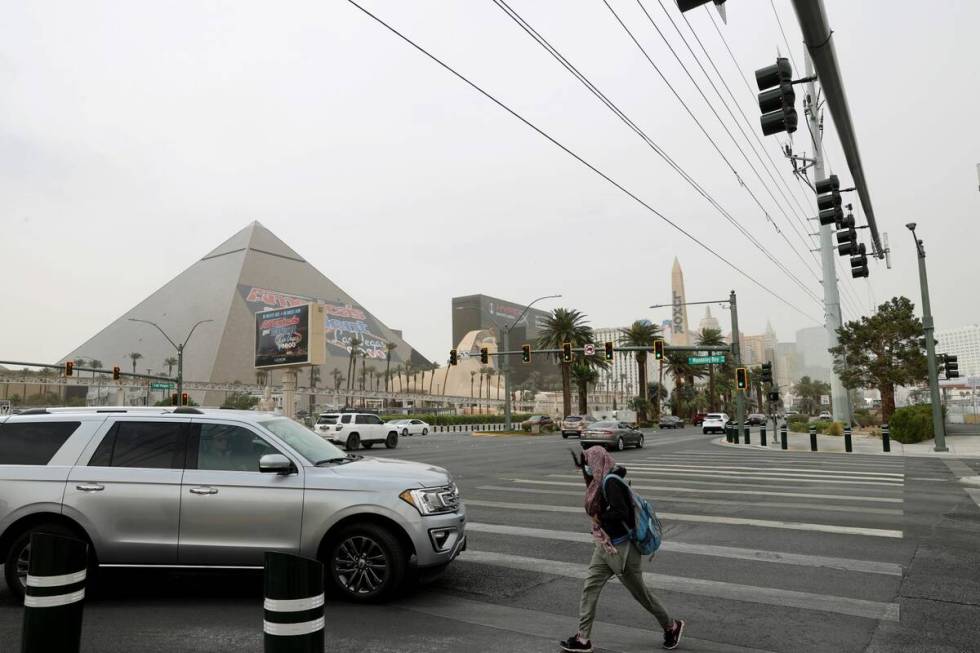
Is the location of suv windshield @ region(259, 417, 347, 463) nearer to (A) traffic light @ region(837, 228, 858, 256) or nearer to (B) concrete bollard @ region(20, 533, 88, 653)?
(B) concrete bollard @ region(20, 533, 88, 653)

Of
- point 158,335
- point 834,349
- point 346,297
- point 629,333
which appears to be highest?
point 346,297

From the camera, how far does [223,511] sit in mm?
5805

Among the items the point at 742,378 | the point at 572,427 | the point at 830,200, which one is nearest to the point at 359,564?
the point at 830,200

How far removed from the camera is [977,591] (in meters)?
6.23

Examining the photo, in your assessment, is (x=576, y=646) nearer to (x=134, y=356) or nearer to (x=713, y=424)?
(x=713, y=424)

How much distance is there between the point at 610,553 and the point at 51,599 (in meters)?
3.38

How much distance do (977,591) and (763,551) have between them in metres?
2.19

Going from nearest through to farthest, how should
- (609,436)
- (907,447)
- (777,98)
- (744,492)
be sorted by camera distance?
(777,98), (744,492), (907,447), (609,436)

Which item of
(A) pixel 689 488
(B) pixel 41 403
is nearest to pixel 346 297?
(B) pixel 41 403

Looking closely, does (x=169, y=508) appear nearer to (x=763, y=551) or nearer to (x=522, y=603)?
(x=522, y=603)

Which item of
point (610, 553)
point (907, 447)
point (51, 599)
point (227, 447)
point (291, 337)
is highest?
point (291, 337)

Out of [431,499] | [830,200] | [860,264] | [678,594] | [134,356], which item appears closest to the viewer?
[431,499]

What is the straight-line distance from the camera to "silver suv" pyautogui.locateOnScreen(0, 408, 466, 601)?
227 inches

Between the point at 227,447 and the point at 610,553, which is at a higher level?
the point at 227,447
